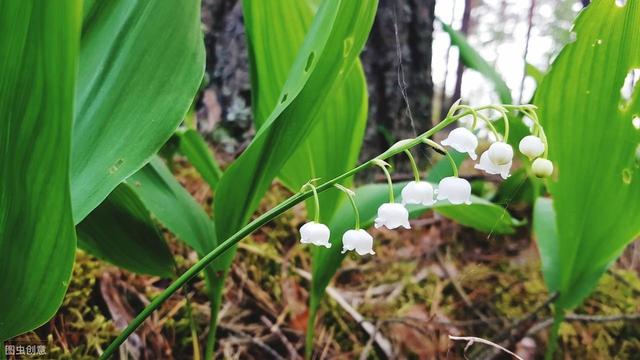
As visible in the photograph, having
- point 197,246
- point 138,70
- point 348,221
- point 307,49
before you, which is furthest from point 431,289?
point 138,70

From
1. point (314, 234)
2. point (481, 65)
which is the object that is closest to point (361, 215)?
point (314, 234)

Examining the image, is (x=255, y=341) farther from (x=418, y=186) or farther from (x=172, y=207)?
(x=418, y=186)

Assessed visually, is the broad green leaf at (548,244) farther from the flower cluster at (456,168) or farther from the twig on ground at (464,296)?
the flower cluster at (456,168)

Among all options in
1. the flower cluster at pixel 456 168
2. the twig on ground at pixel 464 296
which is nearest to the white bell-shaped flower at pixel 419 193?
the flower cluster at pixel 456 168

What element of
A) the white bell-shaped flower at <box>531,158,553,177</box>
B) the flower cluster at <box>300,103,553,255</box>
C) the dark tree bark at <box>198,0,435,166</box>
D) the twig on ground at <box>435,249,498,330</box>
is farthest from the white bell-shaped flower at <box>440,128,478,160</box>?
the dark tree bark at <box>198,0,435,166</box>

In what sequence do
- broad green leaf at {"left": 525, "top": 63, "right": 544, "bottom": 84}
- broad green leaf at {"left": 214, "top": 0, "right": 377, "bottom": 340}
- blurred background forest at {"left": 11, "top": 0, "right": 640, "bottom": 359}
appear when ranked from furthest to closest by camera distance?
broad green leaf at {"left": 525, "top": 63, "right": 544, "bottom": 84} → blurred background forest at {"left": 11, "top": 0, "right": 640, "bottom": 359} → broad green leaf at {"left": 214, "top": 0, "right": 377, "bottom": 340}

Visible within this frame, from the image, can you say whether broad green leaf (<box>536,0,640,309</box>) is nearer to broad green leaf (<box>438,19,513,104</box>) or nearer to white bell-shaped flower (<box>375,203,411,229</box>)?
white bell-shaped flower (<box>375,203,411,229</box>)
